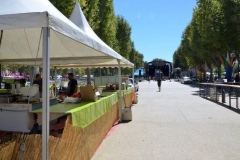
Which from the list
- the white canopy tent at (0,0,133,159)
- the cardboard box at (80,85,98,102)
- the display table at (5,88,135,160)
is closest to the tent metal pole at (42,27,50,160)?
the white canopy tent at (0,0,133,159)

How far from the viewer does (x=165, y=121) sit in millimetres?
9688

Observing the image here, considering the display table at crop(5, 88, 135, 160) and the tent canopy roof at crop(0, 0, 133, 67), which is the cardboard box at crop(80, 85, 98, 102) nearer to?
the display table at crop(5, 88, 135, 160)

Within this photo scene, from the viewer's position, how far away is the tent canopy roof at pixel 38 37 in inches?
138

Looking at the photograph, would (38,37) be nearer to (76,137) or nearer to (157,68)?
(76,137)

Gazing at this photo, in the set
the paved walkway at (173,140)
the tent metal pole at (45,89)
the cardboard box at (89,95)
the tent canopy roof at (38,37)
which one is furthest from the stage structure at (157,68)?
the tent metal pole at (45,89)

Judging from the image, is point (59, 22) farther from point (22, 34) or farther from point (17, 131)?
point (22, 34)

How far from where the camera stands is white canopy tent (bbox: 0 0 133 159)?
3.52 m

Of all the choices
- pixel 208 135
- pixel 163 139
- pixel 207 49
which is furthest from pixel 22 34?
pixel 207 49

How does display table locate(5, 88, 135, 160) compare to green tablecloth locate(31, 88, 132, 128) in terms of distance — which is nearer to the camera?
display table locate(5, 88, 135, 160)

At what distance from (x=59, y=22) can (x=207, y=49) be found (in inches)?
1272

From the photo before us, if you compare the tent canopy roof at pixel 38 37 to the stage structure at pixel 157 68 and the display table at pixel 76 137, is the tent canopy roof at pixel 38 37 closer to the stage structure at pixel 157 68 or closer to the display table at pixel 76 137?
the display table at pixel 76 137

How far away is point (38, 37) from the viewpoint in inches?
299

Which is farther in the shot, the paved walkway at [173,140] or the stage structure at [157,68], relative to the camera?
the stage structure at [157,68]

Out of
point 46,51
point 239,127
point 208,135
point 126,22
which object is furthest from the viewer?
point 126,22
